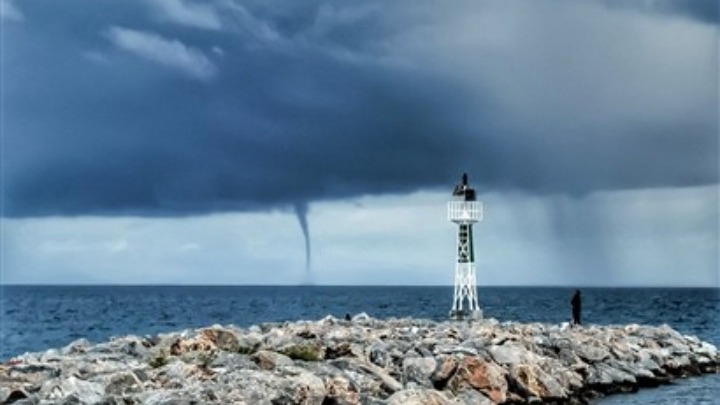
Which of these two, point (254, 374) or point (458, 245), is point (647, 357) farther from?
point (254, 374)

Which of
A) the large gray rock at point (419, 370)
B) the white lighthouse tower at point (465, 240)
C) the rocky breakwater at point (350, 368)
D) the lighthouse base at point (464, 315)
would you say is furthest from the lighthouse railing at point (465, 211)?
the large gray rock at point (419, 370)

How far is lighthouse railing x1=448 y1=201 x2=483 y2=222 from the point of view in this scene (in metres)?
46.3

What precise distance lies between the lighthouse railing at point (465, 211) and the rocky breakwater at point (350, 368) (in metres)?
9.72

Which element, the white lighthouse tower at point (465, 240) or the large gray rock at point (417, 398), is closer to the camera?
the large gray rock at point (417, 398)

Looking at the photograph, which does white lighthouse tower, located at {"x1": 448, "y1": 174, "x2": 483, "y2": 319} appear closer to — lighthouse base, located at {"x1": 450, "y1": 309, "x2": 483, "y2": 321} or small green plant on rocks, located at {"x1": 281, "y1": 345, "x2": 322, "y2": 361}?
lighthouse base, located at {"x1": 450, "y1": 309, "x2": 483, "y2": 321}

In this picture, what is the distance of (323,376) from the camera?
2359 cm

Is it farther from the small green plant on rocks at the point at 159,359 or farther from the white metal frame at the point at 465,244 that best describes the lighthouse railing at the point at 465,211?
the small green plant on rocks at the point at 159,359

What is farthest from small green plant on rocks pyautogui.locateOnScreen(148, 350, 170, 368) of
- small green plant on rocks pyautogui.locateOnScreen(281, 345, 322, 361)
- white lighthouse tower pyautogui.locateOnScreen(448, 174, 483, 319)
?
white lighthouse tower pyautogui.locateOnScreen(448, 174, 483, 319)

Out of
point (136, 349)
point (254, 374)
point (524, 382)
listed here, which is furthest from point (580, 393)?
point (136, 349)

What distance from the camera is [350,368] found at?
24984 millimetres

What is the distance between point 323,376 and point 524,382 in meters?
6.37

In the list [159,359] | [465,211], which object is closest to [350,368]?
[159,359]

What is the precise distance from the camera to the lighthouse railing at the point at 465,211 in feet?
152

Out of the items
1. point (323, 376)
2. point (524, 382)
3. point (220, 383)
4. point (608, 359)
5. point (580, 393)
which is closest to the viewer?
point (220, 383)
